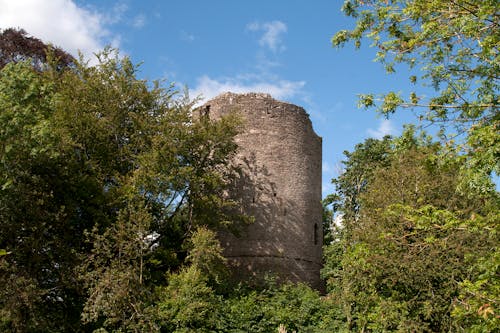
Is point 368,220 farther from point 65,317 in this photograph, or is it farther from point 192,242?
point 65,317

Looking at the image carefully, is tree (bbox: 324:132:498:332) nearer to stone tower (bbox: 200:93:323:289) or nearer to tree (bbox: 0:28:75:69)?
stone tower (bbox: 200:93:323:289)

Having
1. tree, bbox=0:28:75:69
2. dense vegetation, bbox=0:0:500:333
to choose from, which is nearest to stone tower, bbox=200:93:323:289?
dense vegetation, bbox=0:0:500:333

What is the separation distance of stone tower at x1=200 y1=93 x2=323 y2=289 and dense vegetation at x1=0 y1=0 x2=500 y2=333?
1138 millimetres

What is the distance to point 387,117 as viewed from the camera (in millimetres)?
11414

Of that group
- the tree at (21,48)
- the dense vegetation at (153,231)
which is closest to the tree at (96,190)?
the dense vegetation at (153,231)

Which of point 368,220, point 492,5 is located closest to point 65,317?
point 368,220

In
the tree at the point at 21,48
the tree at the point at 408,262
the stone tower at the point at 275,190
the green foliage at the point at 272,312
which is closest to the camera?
the tree at the point at 408,262

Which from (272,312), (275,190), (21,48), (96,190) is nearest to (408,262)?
(272,312)

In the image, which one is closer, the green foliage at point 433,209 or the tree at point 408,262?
the green foliage at point 433,209

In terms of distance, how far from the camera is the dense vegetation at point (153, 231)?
56.9 feet

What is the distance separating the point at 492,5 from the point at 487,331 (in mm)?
5405

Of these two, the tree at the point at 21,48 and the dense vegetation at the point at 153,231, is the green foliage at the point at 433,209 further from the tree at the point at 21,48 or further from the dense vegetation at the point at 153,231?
the tree at the point at 21,48

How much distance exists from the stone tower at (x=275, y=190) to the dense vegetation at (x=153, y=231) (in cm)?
114

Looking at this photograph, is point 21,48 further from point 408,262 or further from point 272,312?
point 408,262
